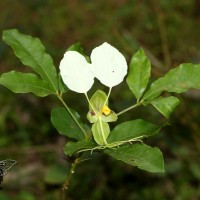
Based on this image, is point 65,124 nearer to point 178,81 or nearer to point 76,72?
point 76,72

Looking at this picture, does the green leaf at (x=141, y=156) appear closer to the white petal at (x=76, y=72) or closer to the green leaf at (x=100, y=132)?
the green leaf at (x=100, y=132)

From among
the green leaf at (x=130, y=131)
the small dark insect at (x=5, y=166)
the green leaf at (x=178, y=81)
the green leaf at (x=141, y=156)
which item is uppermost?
the green leaf at (x=178, y=81)

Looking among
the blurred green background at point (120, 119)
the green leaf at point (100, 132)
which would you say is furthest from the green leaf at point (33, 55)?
the blurred green background at point (120, 119)

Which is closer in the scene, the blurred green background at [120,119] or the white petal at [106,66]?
the white petal at [106,66]

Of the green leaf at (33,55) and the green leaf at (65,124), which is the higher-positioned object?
the green leaf at (33,55)

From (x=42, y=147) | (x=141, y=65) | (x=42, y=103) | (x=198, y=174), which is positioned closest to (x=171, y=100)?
(x=141, y=65)

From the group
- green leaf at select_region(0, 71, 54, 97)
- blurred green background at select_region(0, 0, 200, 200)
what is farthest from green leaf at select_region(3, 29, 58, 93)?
blurred green background at select_region(0, 0, 200, 200)

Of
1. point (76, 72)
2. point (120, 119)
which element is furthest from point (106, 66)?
point (120, 119)

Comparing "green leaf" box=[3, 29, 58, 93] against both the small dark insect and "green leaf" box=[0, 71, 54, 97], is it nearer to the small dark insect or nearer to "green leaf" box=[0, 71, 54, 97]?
"green leaf" box=[0, 71, 54, 97]
